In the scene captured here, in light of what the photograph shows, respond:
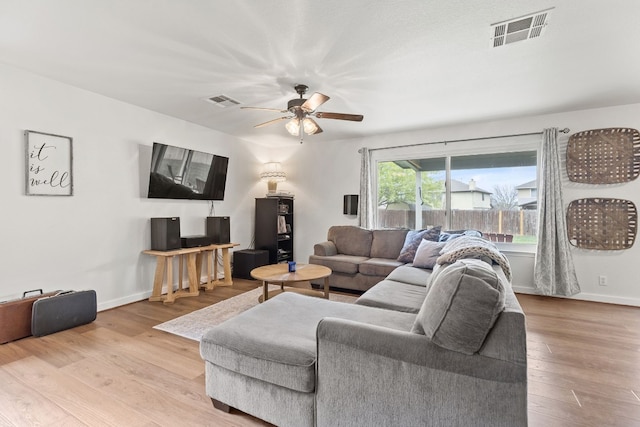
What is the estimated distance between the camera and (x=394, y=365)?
1.32m

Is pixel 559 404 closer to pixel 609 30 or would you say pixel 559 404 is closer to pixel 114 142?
pixel 609 30

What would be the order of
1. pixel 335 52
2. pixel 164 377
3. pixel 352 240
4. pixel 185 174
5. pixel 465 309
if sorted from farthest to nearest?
1. pixel 352 240
2. pixel 185 174
3. pixel 335 52
4. pixel 164 377
5. pixel 465 309

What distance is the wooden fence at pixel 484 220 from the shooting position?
13.8ft

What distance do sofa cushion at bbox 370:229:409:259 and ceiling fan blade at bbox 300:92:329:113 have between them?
232cm

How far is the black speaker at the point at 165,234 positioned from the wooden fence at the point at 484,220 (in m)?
3.36

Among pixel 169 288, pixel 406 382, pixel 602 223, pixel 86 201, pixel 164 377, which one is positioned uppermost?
pixel 86 201

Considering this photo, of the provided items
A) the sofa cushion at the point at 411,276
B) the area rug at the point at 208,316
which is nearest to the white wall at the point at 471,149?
the sofa cushion at the point at 411,276

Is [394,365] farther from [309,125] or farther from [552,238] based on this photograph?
[552,238]

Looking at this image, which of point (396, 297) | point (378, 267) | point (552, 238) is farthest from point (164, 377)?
point (552, 238)

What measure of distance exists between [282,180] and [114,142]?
2.76 m

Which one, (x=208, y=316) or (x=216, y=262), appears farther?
(x=216, y=262)

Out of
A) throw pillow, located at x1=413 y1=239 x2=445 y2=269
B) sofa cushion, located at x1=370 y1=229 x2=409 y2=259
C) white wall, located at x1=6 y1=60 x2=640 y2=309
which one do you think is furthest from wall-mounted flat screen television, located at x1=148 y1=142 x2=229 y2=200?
throw pillow, located at x1=413 y1=239 x2=445 y2=269

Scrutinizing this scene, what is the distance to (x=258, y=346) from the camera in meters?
1.54

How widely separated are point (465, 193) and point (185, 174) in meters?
4.13
